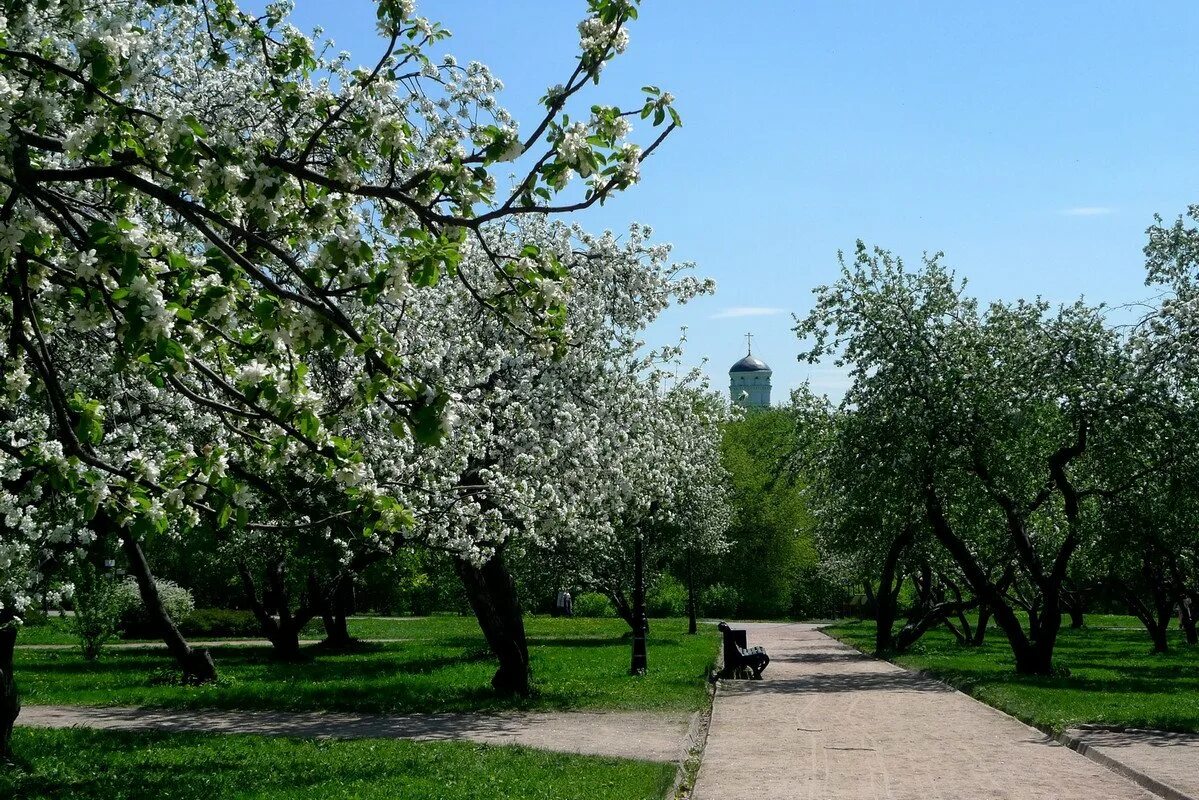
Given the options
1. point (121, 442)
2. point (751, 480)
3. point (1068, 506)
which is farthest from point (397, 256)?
point (751, 480)

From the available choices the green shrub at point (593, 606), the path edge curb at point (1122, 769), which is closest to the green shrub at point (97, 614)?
the path edge curb at point (1122, 769)

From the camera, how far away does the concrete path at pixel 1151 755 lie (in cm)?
1045

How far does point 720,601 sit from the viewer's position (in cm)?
6712

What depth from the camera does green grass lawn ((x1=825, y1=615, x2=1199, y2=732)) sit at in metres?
15.9

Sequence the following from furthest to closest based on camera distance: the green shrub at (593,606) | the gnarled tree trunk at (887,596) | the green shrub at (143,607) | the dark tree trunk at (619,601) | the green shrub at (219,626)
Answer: the green shrub at (593,606), the green shrub at (219,626), the dark tree trunk at (619,601), the gnarled tree trunk at (887,596), the green shrub at (143,607)

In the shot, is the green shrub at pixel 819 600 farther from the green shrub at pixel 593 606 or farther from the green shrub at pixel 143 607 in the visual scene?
the green shrub at pixel 143 607

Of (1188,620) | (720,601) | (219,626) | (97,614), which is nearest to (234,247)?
(97,614)

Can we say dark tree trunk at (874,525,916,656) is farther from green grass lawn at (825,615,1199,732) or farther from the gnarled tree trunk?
green grass lawn at (825,615,1199,732)

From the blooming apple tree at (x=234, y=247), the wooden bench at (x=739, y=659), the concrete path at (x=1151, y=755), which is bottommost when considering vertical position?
the concrete path at (x=1151, y=755)

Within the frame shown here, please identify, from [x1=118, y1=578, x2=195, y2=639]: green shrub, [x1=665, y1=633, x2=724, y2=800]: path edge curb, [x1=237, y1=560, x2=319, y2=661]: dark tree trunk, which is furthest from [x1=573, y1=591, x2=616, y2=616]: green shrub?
[x1=665, y1=633, x2=724, y2=800]: path edge curb

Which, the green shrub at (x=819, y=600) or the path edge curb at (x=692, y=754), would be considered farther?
the green shrub at (x=819, y=600)

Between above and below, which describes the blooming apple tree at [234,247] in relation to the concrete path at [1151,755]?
above

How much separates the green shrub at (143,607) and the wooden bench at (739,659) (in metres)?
11.4

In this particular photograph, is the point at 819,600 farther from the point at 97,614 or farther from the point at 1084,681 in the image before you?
the point at 97,614
